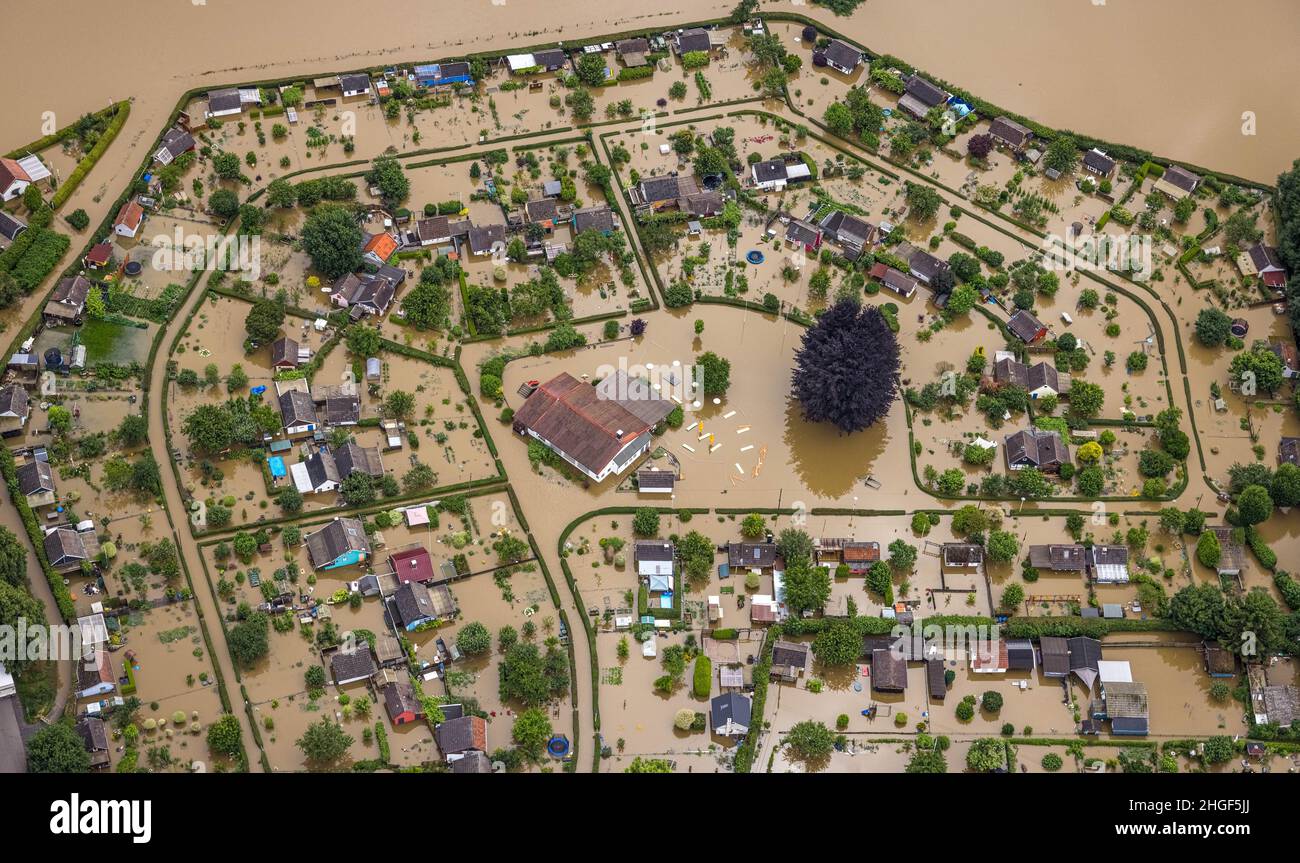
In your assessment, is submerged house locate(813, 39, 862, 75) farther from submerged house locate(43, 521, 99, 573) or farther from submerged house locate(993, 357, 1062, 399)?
submerged house locate(43, 521, 99, 573)

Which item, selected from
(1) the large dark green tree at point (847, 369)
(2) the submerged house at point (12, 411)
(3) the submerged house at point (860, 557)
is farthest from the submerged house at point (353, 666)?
(1) the large dark green tree at point (847, 369)

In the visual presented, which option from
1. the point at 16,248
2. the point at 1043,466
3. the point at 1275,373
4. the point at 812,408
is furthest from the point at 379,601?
the point at 1275,373

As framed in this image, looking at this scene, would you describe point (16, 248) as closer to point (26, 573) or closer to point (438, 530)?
point (26, 573)

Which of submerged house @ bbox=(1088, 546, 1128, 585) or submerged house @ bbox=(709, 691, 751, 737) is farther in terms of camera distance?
submerged house @ bbox=(1088, 546, 1128, 585)

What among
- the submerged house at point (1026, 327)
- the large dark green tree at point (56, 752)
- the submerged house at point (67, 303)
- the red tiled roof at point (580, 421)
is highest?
the submerged house at point (67, 303)

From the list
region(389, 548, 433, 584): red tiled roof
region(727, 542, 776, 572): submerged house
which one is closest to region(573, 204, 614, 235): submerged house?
region(727, 542, 776, 572): submerged house

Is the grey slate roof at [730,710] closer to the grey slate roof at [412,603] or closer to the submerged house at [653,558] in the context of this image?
the submerged house at [653,558]

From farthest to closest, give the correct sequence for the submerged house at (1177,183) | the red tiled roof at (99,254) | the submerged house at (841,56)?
1. the submerged house at (841,56)
2. the submerged house at (1177,183)
3. the red tiled roof at (99,254)
